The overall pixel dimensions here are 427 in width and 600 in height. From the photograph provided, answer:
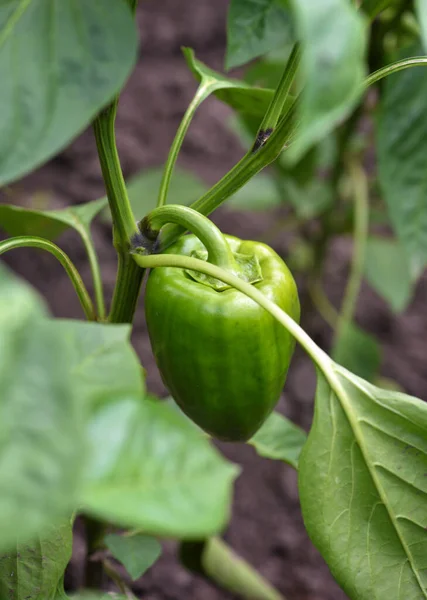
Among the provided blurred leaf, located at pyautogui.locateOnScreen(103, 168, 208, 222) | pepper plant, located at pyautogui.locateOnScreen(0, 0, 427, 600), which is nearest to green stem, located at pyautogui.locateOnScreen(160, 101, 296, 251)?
pepper plant, located at pyautogui.locateOnScreen(0, 0, 427, 600)

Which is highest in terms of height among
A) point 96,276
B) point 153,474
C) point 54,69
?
point 54,69

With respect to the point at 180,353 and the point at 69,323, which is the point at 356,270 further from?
the point at 69,323

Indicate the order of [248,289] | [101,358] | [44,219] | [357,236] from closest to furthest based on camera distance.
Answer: [101,358]
[248,289]
[44,219]
[357,236]

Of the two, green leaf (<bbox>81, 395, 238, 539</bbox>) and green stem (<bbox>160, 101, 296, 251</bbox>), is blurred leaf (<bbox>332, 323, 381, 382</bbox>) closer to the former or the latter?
green stem (<bbox>160, 101, 296, 251</bbox>)

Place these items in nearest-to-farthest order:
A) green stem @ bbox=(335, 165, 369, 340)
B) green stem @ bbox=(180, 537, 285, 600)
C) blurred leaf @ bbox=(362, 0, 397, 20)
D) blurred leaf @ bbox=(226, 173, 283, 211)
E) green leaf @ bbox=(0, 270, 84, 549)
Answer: green leaf @ bbox=(0, 270, 84, 549), blurred leaf @ bbox=(362, 0, 397, 20), green stem @ bbox=(180, 537, 285, 600), green stem @ bbox=(335, 165, 369, 340), blurred leaf @ bbox=(226, 173, 283, 211)

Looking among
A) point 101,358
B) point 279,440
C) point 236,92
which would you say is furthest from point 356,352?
point 101,358

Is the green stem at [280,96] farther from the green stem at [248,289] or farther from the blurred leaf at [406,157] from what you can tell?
the blurred leaf at [406,157]

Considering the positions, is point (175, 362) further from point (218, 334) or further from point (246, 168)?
point (246, 168)

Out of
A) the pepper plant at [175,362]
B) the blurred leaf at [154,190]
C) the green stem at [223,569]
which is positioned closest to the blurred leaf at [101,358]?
the pepper plant at [175,362]
